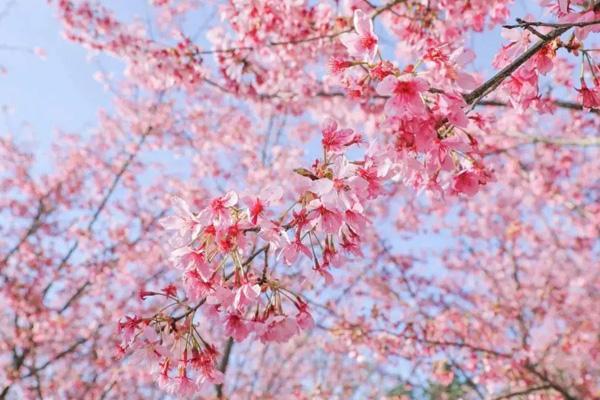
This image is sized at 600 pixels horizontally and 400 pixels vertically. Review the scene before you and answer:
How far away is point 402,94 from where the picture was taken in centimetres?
172

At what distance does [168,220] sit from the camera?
1902mm

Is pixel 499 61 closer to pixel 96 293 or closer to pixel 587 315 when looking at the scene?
pixel 96 293

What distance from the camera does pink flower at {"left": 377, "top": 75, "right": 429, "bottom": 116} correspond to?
1.67 metres

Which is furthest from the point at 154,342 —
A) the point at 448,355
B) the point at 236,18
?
the point at 448,355

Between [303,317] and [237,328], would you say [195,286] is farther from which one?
[303,317]

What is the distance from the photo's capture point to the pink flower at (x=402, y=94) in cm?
167

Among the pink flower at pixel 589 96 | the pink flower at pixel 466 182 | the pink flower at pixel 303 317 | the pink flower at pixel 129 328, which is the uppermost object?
the pink flower at pixel 589 96

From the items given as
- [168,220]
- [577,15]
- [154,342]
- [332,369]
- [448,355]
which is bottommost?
[154,342]

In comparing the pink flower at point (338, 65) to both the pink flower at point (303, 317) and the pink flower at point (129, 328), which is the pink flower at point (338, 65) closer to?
the pink flower at point (303, 317)

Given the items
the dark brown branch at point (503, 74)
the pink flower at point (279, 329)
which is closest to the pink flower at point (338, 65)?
the dark brown branch at point (503, 74)

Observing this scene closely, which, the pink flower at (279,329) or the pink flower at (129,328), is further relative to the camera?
the pink flower at (279,329)

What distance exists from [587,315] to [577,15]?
38.3ft

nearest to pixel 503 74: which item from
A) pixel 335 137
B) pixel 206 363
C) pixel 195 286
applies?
pixel 335 137

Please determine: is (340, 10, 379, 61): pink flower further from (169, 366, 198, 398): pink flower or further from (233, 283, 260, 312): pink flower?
(169, 366, 198, 398): pink flower
